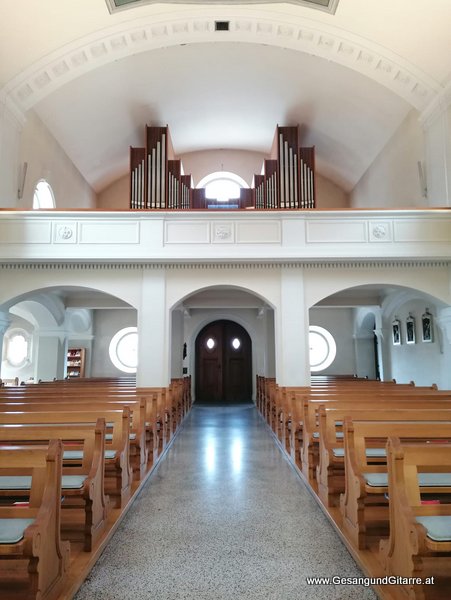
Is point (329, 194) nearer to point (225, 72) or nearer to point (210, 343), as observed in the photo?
point (225, 72)

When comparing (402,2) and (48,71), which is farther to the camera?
(48,71)

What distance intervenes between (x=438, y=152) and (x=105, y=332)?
1110 centimetres

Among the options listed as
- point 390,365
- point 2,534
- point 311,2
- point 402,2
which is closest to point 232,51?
point 311,2

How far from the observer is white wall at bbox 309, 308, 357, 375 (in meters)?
14.6

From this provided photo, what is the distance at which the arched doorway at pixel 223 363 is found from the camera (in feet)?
49.7

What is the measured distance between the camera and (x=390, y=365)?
12141 millimetres

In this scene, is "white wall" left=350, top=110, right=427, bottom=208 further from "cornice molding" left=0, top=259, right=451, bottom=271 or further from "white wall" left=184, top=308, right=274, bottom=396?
"white wall" left=184, top=308, right=274, bottom=396

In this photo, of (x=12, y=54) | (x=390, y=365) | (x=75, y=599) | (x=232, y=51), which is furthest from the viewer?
(x=390, y=365)

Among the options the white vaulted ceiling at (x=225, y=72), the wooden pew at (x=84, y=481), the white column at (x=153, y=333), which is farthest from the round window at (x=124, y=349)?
the wooden pew at (x=84, y=481)

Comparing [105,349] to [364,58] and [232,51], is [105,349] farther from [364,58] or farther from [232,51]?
[364,58]

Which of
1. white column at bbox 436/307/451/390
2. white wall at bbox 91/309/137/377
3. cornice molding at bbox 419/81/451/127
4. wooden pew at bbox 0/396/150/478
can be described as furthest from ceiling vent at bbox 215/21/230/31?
white wall at bbox 91/309/137/377

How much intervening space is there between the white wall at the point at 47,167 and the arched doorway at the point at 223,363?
19.9 ft

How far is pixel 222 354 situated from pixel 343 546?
12392 mm

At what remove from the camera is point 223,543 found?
309cm
